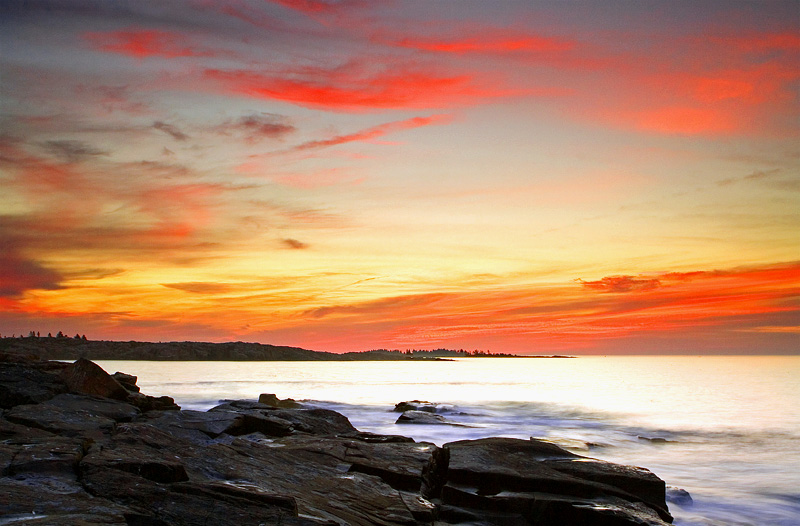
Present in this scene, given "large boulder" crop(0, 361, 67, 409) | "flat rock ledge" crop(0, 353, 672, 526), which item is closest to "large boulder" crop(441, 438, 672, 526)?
"flat rock ledge" crop(0, 353, 672, 526)

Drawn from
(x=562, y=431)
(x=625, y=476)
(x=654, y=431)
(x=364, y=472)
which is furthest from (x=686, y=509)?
(x=654, y=431)

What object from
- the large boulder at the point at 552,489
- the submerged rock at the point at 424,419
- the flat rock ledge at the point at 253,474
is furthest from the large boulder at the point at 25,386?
the submerged rock at the point at 424,419

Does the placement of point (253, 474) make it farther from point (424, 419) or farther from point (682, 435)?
point (682, 435)

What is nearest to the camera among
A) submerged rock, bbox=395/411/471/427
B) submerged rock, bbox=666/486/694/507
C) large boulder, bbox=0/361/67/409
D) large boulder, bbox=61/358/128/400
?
large boulder, bbox=0/361/67/409

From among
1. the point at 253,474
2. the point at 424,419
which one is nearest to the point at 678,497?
the point at 253,474

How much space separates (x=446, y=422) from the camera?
33.8 metres

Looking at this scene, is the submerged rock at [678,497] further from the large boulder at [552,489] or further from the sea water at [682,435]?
the large boulder at [552,489]

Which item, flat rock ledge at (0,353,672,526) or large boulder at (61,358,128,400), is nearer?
flat rock ledge at (0,353,672,526)

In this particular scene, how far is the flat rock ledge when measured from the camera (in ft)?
30.4

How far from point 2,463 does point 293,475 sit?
5.07m

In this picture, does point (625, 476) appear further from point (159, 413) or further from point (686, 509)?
point (159, 413)

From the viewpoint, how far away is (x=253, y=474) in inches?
471

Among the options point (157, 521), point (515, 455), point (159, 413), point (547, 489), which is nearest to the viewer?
point (157, 521)

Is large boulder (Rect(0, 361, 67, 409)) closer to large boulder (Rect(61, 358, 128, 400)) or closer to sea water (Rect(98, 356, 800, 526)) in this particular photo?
large boulder (Rect(61, 358, 128, 400))
